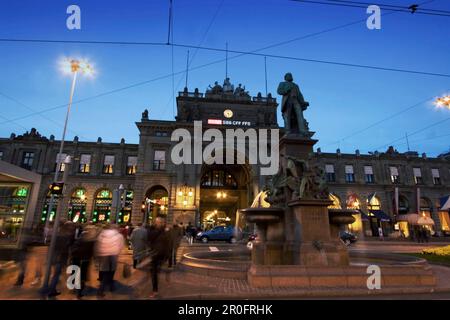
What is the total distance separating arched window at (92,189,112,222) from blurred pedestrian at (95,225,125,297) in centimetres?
4118

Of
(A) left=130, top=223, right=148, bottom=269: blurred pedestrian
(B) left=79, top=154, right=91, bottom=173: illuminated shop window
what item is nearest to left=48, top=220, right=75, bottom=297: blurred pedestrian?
(A) left=130, top=223, right=148, bottom=269: blurred pedestrian

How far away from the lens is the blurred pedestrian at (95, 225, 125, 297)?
6.65 meters

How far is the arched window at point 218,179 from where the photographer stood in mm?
49644

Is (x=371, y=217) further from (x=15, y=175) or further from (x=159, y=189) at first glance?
(x=15, y=175)

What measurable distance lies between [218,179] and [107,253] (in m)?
43.7

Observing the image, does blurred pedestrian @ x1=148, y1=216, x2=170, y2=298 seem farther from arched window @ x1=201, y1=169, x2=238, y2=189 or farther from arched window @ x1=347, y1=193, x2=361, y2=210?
arched window @ x1=201, y1=169, x2=238, y2=189

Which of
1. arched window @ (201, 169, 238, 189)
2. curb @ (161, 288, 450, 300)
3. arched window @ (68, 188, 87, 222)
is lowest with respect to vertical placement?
curb @ (161, 288, 450, 300)

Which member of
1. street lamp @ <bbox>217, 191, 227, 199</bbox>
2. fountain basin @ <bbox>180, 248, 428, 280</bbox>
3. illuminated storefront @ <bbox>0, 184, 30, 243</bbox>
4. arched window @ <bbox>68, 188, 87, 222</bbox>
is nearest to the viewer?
fountain basin @ <bbox>180, 248, 428, 280</bbox>

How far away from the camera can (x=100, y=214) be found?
44594mm

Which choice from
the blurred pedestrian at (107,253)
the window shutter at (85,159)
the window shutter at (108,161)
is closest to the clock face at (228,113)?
the window shutter at (108,161)

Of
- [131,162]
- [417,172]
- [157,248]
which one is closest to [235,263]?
[157,248]

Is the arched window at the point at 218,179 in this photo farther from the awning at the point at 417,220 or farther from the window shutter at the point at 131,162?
the awning at the point at 417,220

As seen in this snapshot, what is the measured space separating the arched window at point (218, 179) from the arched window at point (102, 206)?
670 inches
